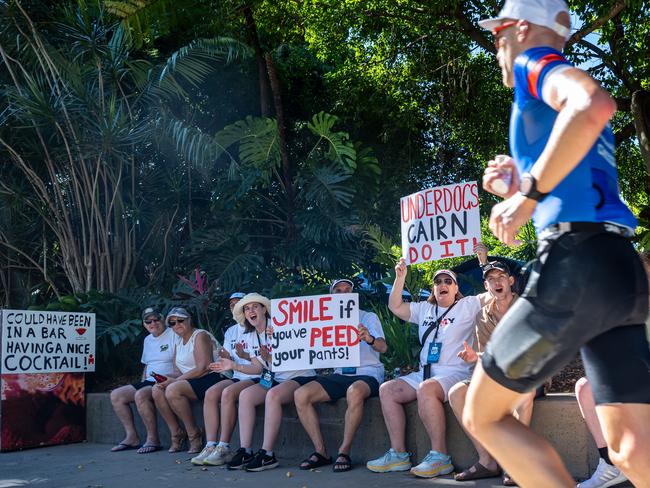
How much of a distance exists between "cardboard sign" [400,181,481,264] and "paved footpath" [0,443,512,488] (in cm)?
183

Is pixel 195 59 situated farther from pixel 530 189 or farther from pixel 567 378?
pixel 530 189

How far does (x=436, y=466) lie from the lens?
6.35 meters

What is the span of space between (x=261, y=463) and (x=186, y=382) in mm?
A: 1615

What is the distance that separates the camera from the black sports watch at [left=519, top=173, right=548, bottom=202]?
2.47 meters

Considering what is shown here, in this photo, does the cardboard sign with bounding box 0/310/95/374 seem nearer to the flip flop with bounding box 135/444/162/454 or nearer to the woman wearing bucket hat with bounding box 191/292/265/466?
the flip flop with bounding box 135/444/162/454

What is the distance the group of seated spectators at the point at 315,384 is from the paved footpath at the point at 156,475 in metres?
0.14

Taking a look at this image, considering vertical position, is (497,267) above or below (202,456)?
above

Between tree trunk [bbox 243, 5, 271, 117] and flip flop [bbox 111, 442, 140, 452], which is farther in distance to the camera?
tree trunk [bbox 243, 5, 271, 117]

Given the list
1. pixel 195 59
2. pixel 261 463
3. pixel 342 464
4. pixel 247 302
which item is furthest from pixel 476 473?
pixel 195 59

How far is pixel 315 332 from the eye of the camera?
7.54 m

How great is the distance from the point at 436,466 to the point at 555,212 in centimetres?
418

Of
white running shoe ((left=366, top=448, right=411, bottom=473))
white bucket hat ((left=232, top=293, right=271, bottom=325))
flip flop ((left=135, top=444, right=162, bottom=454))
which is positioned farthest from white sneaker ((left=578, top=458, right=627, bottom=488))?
flip flop ((left=135, top=444, right=162, bottom=454))

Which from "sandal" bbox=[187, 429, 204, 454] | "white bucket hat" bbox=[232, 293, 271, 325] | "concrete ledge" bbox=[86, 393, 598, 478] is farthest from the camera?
"sandal" bbox=[187, 429, 204, 454]

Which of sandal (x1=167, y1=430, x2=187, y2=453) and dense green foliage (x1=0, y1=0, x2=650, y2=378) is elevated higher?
dense green foliage (x1=0, y1=0, x2=650, y2=378)
